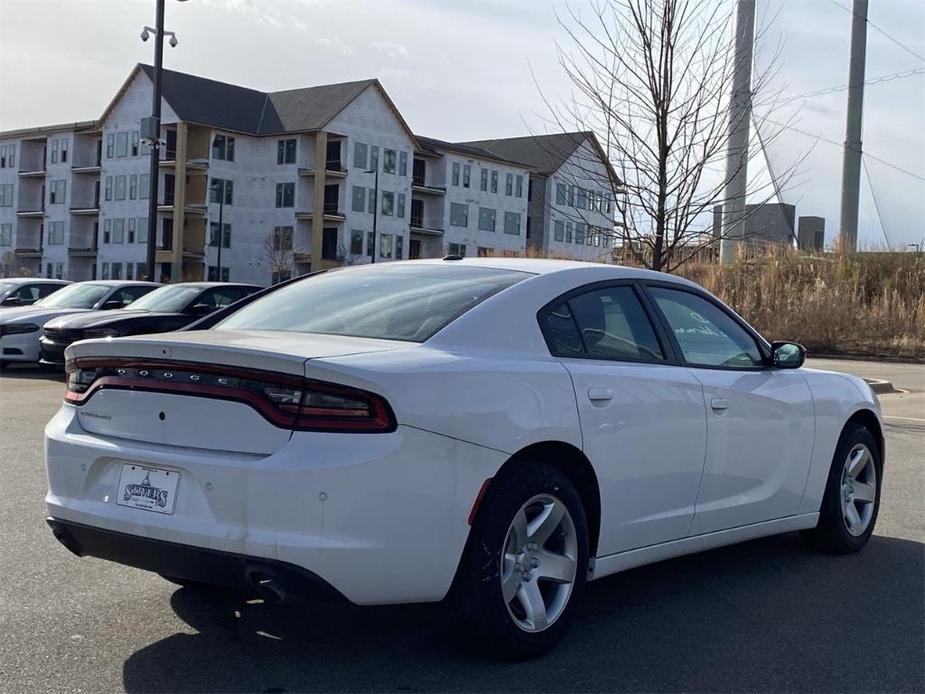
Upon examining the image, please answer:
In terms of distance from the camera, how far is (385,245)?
7588cm

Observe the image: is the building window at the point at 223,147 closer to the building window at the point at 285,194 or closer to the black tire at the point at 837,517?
the building window at the point at 285,194

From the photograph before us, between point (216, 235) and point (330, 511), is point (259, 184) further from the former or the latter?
point (330, 511)

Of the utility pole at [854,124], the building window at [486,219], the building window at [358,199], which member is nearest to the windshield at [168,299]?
the utility pole at [854,124]

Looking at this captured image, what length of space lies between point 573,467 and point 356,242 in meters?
70.3

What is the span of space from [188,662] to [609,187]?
489 inches

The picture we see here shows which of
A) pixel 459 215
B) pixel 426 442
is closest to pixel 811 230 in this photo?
pixel 426 442

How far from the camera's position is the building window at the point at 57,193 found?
82.5 meters

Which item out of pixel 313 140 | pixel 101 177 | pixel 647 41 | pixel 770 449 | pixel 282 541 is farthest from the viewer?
pixel 101 177

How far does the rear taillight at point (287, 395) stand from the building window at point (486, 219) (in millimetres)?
79345

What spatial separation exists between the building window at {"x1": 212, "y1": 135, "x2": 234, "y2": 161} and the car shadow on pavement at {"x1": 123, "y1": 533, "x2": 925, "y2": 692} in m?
71.3

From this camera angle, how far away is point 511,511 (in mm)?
4137

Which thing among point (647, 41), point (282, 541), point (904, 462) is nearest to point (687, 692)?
point (282, 541)

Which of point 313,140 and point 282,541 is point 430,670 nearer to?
point 282,541

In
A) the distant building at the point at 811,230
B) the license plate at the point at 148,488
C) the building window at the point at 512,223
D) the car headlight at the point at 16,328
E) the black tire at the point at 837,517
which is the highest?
the building window at the point at 512,223
